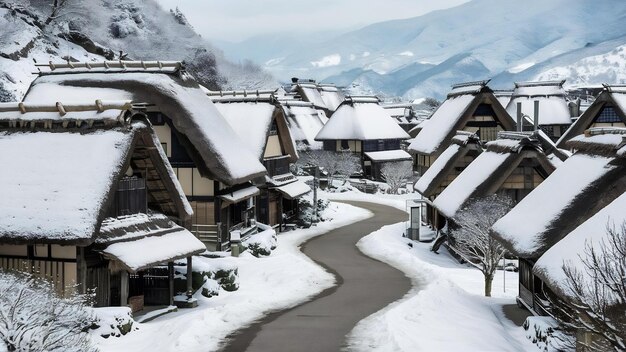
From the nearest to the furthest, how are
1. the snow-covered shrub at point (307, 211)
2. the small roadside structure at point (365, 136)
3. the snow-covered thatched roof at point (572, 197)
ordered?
the snow-covered thatched roof at point (572, 197) → the snow-covered shrub at point (307, 211) → the small roadside structure at point (365, 136)

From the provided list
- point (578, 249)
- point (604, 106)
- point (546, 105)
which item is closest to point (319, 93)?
point (546, 105)

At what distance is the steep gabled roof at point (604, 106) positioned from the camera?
42.5 m

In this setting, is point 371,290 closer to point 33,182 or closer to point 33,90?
point 33,182

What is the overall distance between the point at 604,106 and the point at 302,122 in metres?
33.0

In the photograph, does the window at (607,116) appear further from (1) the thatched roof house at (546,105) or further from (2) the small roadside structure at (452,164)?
(1) the thatched roof house at (546,105)

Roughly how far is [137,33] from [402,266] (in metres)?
63.1

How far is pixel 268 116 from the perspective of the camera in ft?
125

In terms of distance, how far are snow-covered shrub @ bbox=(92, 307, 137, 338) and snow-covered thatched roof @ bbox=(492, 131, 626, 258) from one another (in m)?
10.3

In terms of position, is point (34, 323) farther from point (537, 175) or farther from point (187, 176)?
point (537, 175)

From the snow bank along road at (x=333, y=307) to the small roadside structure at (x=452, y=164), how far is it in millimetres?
5026

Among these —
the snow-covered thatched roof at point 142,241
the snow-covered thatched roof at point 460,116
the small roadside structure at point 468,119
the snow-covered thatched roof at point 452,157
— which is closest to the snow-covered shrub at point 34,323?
the snow-covered thatched roof at point 142,241

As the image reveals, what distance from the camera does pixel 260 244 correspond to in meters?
33.6

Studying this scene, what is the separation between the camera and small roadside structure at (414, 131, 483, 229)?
124ft

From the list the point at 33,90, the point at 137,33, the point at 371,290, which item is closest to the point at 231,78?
the point at 137,33
